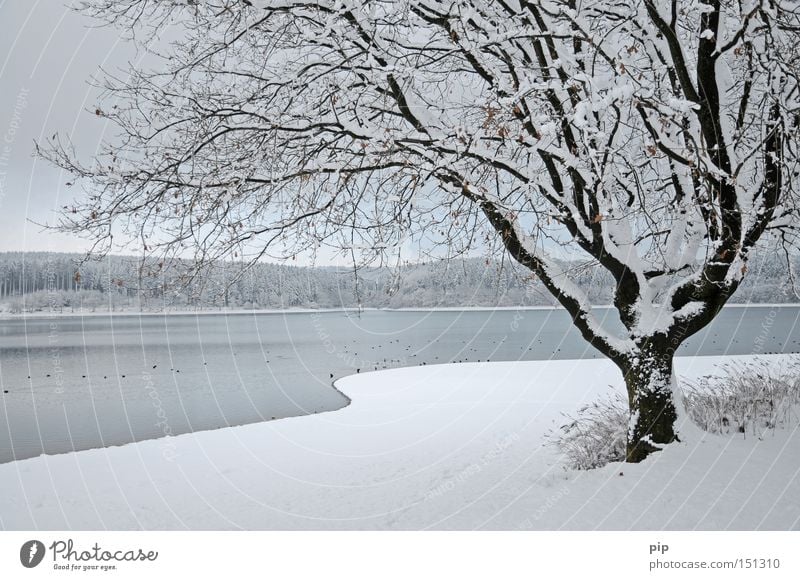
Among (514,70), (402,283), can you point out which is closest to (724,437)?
(402,283)

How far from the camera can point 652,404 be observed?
4566 millimetres

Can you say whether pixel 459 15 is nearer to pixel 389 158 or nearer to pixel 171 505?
pixel 389 158

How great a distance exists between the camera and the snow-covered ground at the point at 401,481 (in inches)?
145

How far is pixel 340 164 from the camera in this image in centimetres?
440

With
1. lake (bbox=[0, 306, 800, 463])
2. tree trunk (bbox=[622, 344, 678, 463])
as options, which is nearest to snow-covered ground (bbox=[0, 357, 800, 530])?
tree trunk (bbox=[622, 344, 678, 463])

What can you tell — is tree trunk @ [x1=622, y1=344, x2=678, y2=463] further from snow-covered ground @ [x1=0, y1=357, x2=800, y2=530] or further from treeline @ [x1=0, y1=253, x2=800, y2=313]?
treeline @ [x1=0, y1=253, x2=800, y2=313]

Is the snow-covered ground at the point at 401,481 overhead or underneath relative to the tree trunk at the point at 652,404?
underneath

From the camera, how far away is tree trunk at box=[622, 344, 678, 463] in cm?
455
